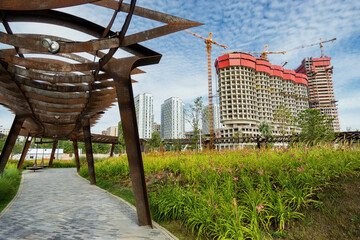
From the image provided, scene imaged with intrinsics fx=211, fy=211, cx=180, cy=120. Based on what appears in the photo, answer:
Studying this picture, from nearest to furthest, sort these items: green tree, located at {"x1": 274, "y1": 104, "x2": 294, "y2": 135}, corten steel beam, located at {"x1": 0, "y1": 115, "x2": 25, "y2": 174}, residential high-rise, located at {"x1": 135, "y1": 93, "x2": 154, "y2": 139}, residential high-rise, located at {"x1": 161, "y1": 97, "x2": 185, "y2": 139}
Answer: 1. corten steel beam, located at {"x1": 0, "y1": 115, "x2": 25, "y2": 174}
2. green tree, located at {"x1": 274, "y1": 104, "x2": 294, "y2": 135}
3. residential high-rise, located at {"x1": 135, "y1": 93, "x2": 154, "y2": 139}
4. residential high-rise, located at {"x1": 161, "y1": 97, "x2": 185, "y2": 139}

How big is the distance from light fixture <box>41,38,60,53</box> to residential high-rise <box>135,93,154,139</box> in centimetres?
10938

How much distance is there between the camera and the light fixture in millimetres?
4898

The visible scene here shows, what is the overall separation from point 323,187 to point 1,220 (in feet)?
28.1

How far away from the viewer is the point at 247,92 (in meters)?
103

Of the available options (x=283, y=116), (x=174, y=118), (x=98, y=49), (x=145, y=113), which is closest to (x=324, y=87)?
(x=283, y=116)

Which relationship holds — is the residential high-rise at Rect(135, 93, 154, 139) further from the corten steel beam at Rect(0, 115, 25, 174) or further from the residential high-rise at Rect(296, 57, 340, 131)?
the residential high-rise at Rect(296, 57, 340, 131)

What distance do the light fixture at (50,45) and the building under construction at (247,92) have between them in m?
86.0

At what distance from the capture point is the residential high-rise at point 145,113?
114 m

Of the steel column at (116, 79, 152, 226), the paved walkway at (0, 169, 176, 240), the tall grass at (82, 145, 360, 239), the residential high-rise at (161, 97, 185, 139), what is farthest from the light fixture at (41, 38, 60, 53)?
the residential high-rise at (161, 97, 185, 139)

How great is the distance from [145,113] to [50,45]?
373ft

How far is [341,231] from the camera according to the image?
3.75 meters

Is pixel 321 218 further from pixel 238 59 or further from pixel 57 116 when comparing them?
pixel 238 59

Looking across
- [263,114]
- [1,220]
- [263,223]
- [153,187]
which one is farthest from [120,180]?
[263,114]

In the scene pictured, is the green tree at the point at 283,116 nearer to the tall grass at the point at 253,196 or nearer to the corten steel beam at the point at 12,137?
the tall grass at the point at 253,196
